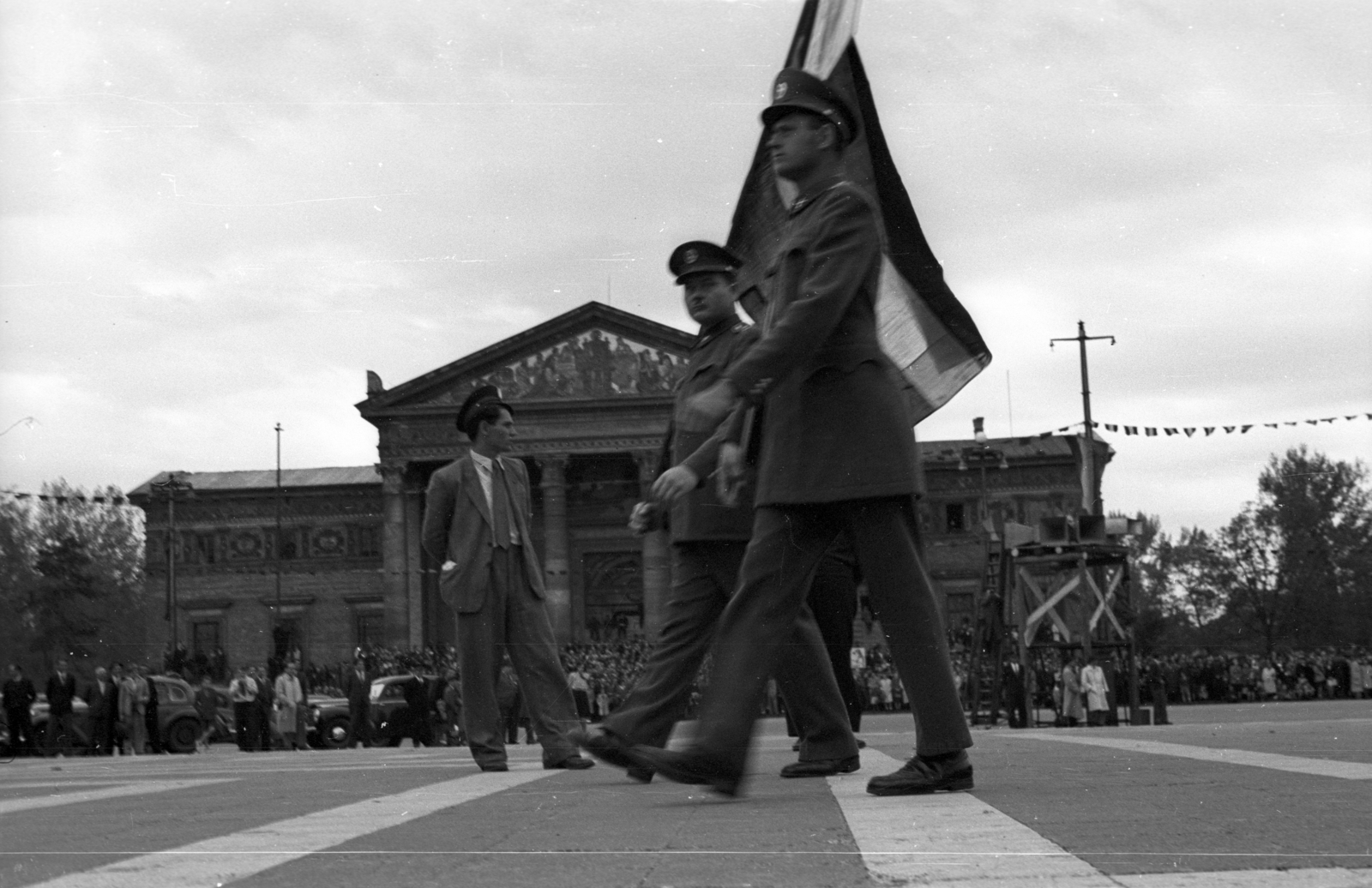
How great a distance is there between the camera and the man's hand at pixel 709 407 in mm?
4527

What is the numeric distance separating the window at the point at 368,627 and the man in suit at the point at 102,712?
5150 cm

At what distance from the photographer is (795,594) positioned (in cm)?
484

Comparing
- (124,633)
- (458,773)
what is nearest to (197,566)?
(124,633)

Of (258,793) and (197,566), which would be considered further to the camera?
(197,566)

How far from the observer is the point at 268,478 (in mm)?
86688

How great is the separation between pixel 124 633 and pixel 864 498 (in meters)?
56.9

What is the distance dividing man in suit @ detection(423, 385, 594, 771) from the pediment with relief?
62.1 m

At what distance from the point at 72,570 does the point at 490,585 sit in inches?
1701

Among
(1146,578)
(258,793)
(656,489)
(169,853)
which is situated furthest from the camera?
(1146,578)

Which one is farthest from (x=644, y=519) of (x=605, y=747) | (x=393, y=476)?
(x=393, y=476)

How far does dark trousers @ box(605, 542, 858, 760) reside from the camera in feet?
20.1

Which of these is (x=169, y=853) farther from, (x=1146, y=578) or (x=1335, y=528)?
(x=1146, y=578)

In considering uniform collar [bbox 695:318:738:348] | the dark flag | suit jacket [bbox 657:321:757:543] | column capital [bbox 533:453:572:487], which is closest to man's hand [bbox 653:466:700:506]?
suit jacket [bbox 657:321:757:543]

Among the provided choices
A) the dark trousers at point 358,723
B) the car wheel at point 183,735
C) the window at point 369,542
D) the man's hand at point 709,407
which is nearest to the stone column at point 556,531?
the window at point 369,542
